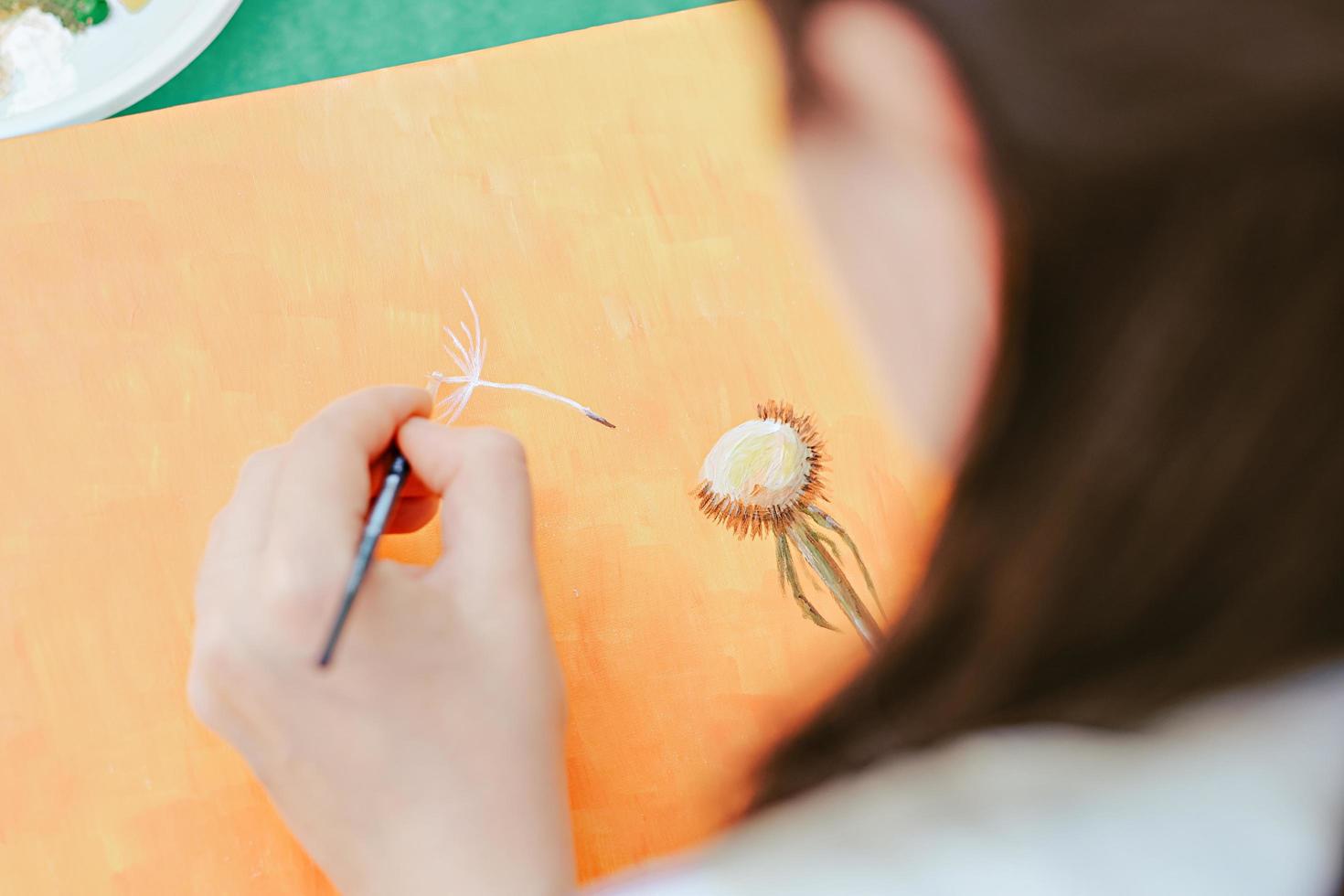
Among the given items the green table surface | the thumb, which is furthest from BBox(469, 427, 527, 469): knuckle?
the green table surface

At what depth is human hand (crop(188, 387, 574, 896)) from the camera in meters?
0.31

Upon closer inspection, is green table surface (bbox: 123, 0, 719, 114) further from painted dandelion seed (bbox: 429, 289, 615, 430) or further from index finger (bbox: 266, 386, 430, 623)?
index finger (bbox: 266, 386, 430, 623)

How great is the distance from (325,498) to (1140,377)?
26 cm

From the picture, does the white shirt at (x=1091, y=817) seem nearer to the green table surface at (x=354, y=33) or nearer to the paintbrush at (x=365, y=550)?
the paintbrush at (x=365, y=550)

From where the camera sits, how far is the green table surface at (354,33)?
0.60 metres

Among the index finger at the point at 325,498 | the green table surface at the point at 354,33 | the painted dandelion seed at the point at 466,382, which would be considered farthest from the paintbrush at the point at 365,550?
the green table surface at the point at 354,33

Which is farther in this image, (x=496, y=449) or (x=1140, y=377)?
(x=496, y=449)

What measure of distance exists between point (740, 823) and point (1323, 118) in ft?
0.98

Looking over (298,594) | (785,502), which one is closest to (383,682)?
(298,594)

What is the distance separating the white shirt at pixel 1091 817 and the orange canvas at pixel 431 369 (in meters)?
0.12

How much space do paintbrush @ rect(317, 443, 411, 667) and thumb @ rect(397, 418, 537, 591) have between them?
0.7 inches

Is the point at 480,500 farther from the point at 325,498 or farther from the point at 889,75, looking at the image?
the point at 889,75

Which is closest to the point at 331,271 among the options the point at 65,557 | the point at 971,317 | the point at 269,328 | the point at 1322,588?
the point at 269,328

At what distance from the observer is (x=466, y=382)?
480 millimetres
